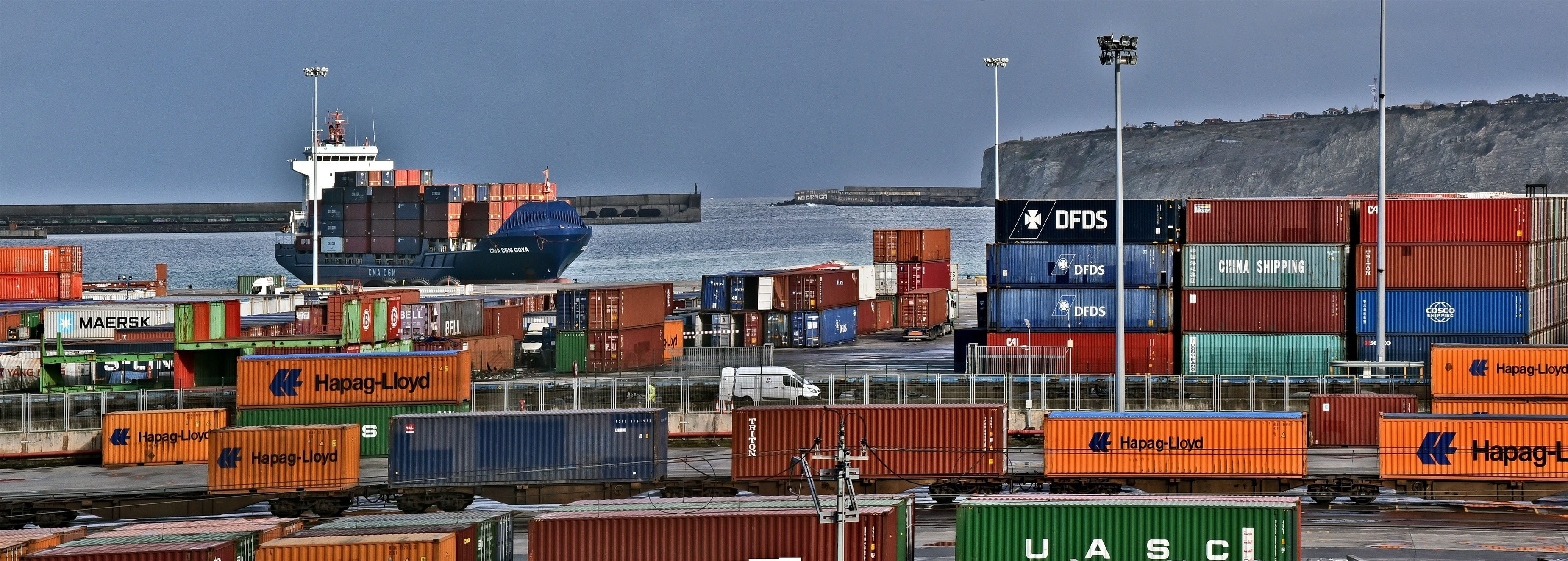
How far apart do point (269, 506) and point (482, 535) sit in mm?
11396

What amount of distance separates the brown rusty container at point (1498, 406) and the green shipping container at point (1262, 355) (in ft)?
24.8

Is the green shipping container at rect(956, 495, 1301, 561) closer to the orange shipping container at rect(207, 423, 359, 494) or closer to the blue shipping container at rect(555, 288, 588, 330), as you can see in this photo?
the orange shipping container at rect(207, 423, 359, 494)

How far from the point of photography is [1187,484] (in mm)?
33688

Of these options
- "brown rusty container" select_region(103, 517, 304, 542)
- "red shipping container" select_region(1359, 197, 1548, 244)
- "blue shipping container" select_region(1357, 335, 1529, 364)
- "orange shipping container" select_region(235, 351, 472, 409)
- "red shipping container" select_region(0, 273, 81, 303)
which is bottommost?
"brown rusty container" select_region(103, 517, 304, 542)

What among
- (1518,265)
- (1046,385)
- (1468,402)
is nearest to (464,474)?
(1046,385)

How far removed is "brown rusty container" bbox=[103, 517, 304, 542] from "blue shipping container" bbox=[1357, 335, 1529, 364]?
34657 mm

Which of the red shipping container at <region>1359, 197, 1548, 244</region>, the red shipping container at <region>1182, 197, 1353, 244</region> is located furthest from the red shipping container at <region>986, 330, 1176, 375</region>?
the red shipping container at <region>1359, 197, 1548, 244</region>

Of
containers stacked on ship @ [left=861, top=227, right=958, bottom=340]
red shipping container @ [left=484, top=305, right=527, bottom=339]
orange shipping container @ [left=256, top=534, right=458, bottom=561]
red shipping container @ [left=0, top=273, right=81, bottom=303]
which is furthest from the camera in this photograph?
containers stacked on ship @ [left=861, top=227, right=958, bottom=340]

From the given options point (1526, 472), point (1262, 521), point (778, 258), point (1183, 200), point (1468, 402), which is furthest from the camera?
point (778, 258)

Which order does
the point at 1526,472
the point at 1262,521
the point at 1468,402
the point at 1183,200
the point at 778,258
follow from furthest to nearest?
the point at 778,258, the point at 1183,200, the point at 1468,402, the point at 1526,472, the point at 1262,521

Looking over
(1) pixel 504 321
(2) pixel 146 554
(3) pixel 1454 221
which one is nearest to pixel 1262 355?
(3) pixel 1454 221

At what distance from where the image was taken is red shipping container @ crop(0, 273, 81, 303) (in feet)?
228

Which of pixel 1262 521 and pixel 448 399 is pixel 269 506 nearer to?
pixel 448 399

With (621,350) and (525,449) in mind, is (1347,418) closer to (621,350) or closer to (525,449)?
(525,449)
